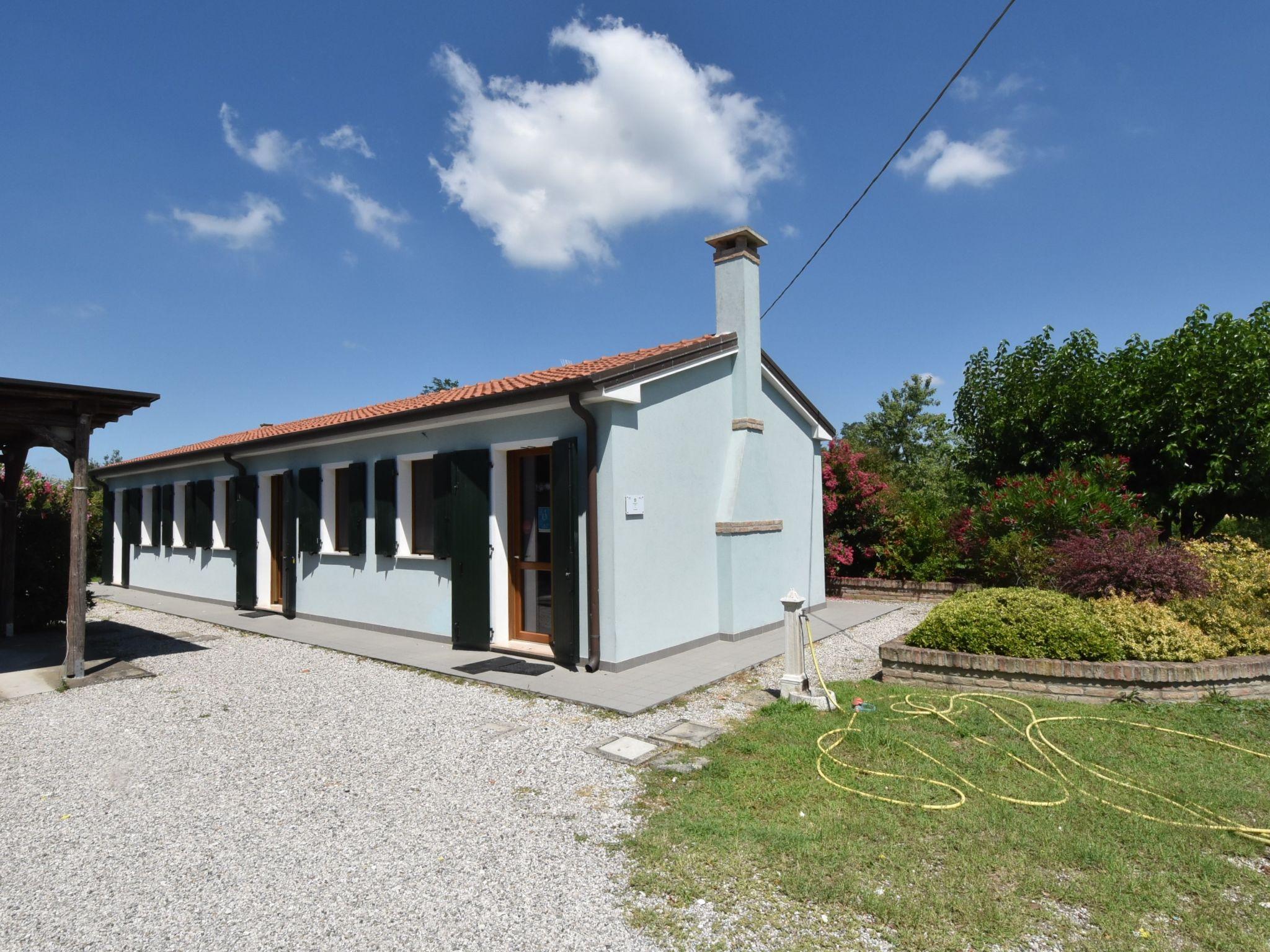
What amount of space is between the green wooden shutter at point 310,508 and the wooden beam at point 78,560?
350 cm

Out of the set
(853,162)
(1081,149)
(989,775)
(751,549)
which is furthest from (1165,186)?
(989,775)

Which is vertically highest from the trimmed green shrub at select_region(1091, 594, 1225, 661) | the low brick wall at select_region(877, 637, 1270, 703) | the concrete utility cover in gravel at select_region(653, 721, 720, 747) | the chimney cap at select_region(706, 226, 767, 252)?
the chimney cap at select_region(706, 226, 767, 252)

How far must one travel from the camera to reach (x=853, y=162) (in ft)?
29.1

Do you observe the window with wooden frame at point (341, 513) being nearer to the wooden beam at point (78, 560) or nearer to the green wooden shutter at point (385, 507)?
the green wooden shutter at point (385, 507)

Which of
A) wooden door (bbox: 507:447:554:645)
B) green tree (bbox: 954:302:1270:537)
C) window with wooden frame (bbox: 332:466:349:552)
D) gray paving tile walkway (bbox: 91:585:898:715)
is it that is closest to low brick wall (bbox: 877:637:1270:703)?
gray paving tile walkway (bbox: 91:585:898:715)

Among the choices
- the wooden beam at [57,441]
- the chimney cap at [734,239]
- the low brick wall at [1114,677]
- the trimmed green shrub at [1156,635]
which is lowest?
the low brick wall at [1114,677]

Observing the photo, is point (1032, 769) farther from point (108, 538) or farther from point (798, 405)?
point (108, 538)

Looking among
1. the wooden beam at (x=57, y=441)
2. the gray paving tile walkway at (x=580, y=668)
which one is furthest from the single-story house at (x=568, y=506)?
the wooden beam at (x=57, y=441)

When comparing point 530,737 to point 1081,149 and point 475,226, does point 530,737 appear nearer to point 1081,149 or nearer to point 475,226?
point 1081,149

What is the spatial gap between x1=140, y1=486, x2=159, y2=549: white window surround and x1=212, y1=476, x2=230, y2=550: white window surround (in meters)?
3.00

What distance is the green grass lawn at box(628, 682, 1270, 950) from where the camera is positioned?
2838 millimetres

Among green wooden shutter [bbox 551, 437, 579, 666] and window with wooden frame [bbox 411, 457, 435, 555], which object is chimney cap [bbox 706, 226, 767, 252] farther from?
window with wooden frame [bbox 411, 457, 435, 555]

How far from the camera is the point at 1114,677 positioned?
5.93 meters

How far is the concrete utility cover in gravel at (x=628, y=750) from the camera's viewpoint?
4.90 meters
